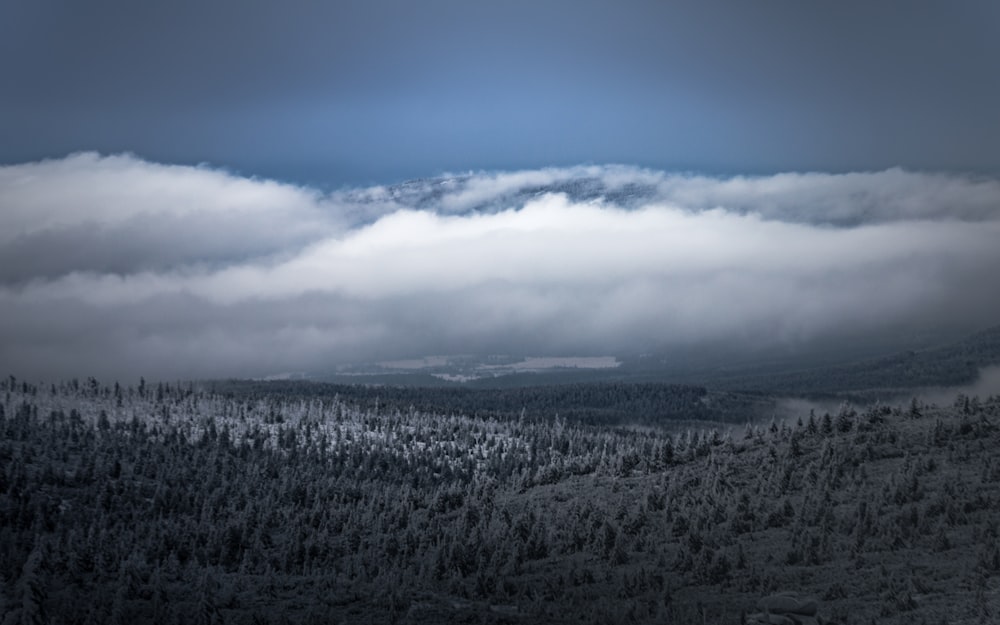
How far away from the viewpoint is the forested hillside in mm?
60469

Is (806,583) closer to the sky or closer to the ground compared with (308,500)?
closer to the sky

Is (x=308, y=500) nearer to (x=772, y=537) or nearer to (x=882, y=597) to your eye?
(x=772, y=537)

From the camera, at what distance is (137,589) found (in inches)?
2749

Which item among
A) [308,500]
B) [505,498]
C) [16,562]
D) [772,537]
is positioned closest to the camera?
[772,537]

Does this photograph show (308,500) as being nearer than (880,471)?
No

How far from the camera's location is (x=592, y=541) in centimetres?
9256

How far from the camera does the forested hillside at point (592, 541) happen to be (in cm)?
6047

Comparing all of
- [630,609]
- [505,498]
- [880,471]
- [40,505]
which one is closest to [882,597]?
[630,609]

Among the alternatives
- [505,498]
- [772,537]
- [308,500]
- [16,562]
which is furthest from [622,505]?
[308,500]

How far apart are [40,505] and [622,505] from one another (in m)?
89.4

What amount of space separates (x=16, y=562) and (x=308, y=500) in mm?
87180

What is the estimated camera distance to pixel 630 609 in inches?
2394

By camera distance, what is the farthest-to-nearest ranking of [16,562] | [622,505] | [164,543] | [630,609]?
1. [164,543]
2. [622,505]
3. [16,562]
4. [630,609]

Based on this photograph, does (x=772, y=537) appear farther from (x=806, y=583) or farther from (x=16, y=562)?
(x=16, y=562)
